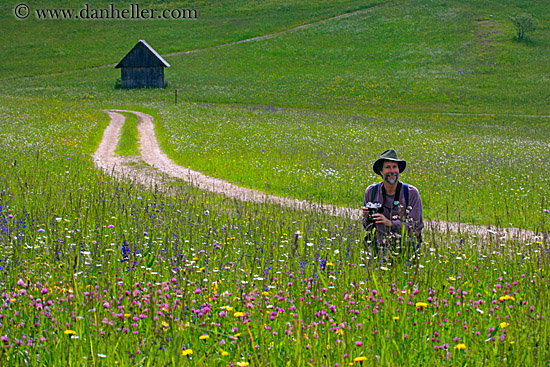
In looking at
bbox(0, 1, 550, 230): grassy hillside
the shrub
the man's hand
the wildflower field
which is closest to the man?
the man's hand

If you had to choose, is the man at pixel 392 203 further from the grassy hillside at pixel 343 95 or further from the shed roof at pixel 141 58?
the shed roof at pixel 141 58

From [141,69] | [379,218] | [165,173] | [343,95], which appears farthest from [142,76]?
[379,218]

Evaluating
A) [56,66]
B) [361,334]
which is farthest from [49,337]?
[56,66]

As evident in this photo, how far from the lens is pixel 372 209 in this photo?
6879mm

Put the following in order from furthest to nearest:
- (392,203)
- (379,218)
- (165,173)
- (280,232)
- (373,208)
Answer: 1. (165,173)
2. (280,232)
3. (392,203)
4. (373,208)
5. (379,218)


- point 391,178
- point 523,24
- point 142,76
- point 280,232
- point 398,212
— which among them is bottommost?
point 280,232

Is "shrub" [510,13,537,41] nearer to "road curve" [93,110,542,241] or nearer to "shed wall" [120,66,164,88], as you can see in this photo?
"shed wall" [120,66,164,88]

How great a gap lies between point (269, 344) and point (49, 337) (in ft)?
5.05

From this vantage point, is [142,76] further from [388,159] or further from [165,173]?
[388,159]

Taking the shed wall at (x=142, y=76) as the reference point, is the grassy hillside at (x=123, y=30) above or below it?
above

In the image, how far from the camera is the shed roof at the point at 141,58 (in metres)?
71.1

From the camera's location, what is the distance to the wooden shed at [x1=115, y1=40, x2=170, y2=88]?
71188 mm

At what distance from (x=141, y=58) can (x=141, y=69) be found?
1.47 meters

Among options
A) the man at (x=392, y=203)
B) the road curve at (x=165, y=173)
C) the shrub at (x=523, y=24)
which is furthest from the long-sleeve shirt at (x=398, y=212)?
the shrub at (x=523, y=24)
